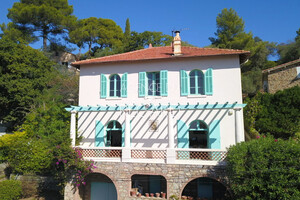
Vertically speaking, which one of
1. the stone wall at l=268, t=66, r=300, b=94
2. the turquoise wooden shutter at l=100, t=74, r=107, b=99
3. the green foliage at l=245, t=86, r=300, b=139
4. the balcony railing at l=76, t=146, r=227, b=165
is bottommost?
the balcony railing at l=76, t=146, r=227, b=165

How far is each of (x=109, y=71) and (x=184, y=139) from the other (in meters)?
6.26

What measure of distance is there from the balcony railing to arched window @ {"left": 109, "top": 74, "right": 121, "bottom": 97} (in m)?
3.61

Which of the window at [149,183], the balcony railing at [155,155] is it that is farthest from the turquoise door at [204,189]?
the window at [149,183]

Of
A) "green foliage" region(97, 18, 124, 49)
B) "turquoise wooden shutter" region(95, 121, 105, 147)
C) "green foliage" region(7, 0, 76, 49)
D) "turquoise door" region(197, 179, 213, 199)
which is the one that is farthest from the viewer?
"green foliage" region(97, 18, 124, 49)

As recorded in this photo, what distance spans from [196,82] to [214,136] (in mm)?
3220

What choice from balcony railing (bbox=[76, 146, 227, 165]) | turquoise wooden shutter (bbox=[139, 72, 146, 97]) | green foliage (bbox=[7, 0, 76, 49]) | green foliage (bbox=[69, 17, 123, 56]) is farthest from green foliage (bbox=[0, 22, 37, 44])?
balcony railing (bbox=[76, 146, 227, 165])

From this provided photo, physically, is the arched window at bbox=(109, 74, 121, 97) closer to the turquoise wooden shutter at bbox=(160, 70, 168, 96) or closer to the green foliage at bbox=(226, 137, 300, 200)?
the turquoise wooden shutter at bbox=(160, 70, 168, 96)

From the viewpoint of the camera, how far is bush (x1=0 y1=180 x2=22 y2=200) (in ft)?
38.2

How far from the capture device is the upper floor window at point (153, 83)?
13094mm

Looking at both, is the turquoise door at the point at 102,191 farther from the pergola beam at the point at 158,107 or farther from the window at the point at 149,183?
the pergola beam at the point at 158,107

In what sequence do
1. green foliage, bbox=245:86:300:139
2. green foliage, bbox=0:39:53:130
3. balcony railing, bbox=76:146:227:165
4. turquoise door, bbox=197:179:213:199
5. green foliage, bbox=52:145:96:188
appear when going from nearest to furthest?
1. balcony railing, bbox=76:146:227:165
2. green foliage, bbox=52:145:96:188
3. turquoise door, bbox=197:179:213:199
4. green foliage, bbox=245:86:300:139
5. green foliage, bbox=0:39:53:130

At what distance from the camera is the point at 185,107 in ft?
39.5

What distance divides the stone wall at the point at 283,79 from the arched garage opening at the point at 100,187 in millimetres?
17540

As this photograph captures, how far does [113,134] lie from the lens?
48.6ft
